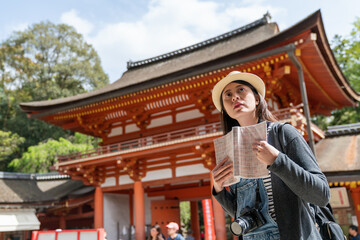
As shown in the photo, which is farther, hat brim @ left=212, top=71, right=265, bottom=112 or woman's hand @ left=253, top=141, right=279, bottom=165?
hat brim @ left=212, top=71, right=265, bottom=112

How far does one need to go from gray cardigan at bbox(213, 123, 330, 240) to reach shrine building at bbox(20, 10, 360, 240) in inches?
293

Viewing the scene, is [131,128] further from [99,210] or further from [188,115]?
[99,210]

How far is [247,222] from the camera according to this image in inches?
56.0

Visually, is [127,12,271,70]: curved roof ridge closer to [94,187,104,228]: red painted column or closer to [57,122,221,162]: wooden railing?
[57,122,221,162]: wooden railing

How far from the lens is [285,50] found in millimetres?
8242

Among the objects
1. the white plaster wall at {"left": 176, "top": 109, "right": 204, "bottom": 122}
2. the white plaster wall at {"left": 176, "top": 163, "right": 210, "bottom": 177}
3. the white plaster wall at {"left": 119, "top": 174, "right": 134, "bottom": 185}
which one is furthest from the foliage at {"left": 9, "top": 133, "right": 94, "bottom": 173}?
the white plaster wall at {"left": 176, "top": 163, "right": 210, "bottom": 177}

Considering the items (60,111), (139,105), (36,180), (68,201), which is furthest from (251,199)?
(36,180)

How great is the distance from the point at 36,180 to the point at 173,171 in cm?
910

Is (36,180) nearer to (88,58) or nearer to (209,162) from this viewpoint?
(209,162)

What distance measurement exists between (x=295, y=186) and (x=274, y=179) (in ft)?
0.54

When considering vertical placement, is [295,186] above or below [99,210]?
below

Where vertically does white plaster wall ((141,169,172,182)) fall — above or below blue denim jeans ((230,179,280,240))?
above

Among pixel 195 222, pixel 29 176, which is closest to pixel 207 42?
pixel 195 222

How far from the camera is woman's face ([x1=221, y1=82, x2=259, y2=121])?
1.70 m
